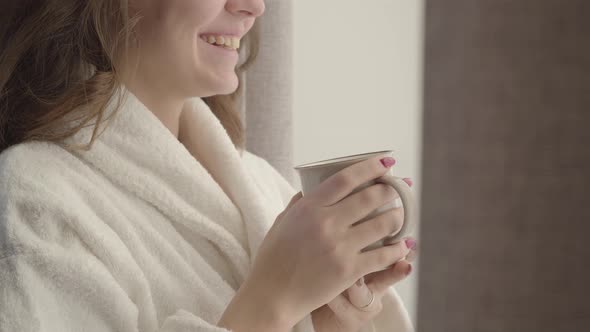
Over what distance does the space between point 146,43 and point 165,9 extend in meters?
0.06

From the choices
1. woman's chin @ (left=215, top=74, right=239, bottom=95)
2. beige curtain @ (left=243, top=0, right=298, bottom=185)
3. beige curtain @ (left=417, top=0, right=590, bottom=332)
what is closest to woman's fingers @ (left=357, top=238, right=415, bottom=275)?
woman's chin @ (left=215, top=74, right=239, bottom=95)

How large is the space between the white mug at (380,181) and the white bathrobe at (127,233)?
216 millimetres

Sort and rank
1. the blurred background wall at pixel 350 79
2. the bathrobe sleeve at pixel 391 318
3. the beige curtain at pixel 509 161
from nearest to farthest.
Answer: the beige curtain at pixel 509 161 → the bathrobe sleeve at pixel 391 318 → the blurred background wall at pixel 350 79

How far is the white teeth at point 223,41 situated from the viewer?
102 cm

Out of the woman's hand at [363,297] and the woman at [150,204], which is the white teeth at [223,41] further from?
the woman's hand at [363,297]

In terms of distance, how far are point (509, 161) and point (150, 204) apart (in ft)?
2.86

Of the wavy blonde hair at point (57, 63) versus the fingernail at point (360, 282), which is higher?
the wavy blonde hair at point (57, 63)

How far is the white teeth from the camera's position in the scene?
1017 millimetres

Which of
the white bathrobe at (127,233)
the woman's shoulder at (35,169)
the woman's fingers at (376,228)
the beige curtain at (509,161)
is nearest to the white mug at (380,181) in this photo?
the woman's fingers at (376,228)

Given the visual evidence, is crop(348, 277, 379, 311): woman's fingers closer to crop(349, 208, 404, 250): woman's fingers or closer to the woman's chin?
crop(349, 208, 404, 250): woman's fingers

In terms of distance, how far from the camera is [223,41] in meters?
1.03

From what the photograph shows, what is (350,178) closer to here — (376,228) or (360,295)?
(376,228)

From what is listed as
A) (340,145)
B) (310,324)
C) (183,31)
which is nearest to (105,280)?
(310,324)

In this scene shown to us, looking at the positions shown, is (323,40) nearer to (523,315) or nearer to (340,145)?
(340,145)
